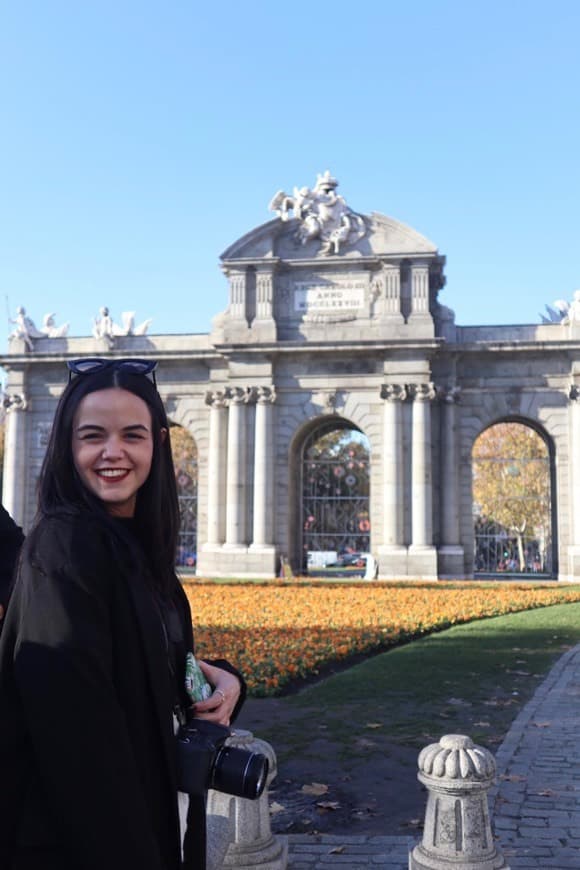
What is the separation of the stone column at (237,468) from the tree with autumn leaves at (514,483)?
23441mm

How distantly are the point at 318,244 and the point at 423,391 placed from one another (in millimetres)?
7226

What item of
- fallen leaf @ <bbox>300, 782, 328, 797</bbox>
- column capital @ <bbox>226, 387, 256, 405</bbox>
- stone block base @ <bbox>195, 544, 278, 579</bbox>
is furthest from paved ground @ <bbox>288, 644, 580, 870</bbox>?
column capital @ <bbox>226, 387, 256, 405</bbox>

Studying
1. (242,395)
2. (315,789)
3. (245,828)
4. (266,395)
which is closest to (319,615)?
(315,789)

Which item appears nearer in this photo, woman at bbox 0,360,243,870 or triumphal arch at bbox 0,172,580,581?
woman at bbox 0,360,243,870

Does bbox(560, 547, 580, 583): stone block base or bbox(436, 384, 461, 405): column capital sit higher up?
bbox(436, 384, 461, 405): column capital

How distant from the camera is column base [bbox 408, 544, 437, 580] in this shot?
3025 cm

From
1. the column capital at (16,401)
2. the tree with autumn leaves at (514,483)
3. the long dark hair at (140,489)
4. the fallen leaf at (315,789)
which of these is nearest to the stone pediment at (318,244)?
the column capital at (16,401)

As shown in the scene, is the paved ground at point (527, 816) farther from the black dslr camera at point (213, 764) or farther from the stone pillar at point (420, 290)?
the stone pillar at point (420, 290)

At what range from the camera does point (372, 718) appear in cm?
918

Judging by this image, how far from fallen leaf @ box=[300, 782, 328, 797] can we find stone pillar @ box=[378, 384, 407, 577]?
23752mm

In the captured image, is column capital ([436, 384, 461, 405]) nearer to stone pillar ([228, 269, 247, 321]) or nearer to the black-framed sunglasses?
stone pillar ([228, 269, 247, 321])

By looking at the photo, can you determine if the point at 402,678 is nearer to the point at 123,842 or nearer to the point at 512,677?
the point at 512,677

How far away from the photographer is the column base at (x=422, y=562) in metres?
30.2

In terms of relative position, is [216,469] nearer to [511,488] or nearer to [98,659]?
[511,488]
